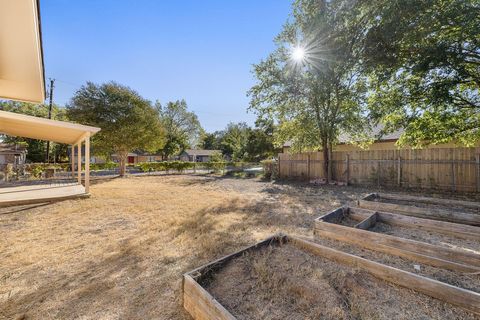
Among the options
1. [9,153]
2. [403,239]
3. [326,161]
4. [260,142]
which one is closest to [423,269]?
[403,239]

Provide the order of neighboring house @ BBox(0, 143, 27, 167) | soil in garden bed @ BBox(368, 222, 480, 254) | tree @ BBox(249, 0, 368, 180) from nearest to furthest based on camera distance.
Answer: soil in garden bed @ BBox(368, 222, 480, 254)
tree @ BBox(249, 0, 368, 180)
neighboring house @ BBox(0, 143, 27, 167)

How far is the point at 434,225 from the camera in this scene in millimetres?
3994

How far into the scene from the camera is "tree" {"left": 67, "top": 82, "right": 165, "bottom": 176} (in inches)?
621

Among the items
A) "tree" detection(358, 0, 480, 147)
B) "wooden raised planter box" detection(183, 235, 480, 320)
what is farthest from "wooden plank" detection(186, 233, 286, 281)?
"tree" detection(358, 0, 480, 147)

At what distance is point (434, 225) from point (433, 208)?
1.66 m

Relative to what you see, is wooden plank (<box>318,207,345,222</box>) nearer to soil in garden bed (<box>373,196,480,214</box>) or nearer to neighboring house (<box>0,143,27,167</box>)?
soil in garden bed (<box>373,196,480,214</box>)

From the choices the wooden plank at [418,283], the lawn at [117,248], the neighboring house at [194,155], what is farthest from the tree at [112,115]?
the neighboring house at [194,155]

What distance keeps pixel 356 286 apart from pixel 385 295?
261mm

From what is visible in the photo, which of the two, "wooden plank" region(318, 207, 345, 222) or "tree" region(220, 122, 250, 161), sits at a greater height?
"tree" region(220, 122, 250, 161)

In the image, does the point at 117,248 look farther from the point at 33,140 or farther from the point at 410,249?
the point at 33,140

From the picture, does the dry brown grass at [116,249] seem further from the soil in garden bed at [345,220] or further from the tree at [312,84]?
the tree at [312,84]

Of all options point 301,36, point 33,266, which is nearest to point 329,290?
point 33,266

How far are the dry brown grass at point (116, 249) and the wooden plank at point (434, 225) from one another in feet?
5.31

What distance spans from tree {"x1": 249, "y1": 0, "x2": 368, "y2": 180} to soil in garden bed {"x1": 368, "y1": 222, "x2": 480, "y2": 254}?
743cm
